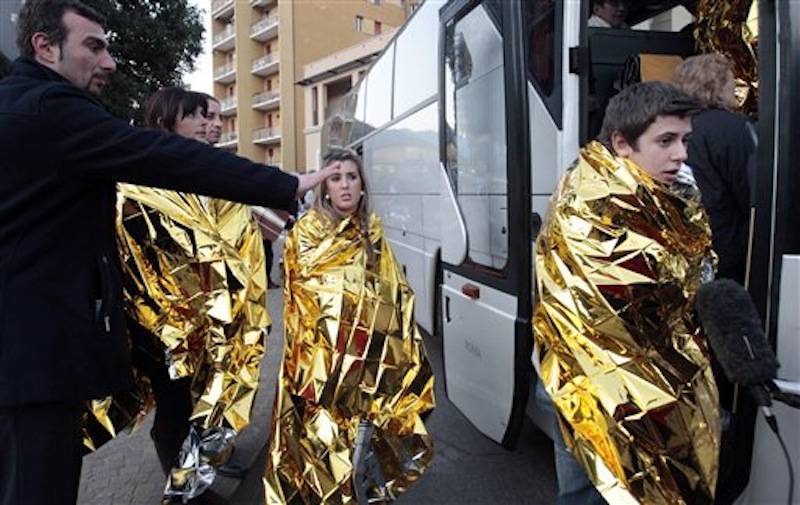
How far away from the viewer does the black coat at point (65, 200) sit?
1.65 m

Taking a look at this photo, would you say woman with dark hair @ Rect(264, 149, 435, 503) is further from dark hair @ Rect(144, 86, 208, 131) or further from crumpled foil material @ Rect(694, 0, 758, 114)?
crumpled foil material @ Rect(694, 0, 758, 114)

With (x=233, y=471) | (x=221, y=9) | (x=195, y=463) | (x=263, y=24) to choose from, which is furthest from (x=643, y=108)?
(x=221, y=9)

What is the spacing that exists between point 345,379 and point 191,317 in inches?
31.9

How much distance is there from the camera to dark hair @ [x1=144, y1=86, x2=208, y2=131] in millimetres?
Result: 2984

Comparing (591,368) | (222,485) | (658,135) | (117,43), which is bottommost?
(222,485)

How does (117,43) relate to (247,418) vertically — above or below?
above

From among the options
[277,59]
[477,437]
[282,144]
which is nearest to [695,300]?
[477,437]

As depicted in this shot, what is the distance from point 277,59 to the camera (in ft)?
168

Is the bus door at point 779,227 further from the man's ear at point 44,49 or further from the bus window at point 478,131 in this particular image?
the man's ear at point 44,49

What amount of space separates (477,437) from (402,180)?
370cm

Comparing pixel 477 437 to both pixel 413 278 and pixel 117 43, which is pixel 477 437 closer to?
pixel 413 278

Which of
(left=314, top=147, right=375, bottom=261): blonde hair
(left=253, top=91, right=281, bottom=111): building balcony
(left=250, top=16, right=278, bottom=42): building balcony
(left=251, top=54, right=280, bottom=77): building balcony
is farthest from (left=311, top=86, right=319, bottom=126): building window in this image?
(left=314, top=147, right=375, bottom=261): blonde hair

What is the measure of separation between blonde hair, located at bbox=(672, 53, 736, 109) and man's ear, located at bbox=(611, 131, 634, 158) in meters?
0.88

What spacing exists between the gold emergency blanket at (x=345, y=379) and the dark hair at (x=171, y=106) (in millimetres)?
844
